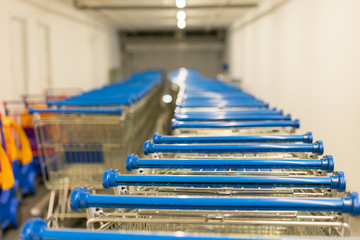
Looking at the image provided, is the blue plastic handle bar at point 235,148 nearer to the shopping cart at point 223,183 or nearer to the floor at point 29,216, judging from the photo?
the shopping cart at point 223,183

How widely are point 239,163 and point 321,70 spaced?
14.6 ft

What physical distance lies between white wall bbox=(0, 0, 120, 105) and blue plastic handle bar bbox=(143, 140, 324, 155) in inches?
203

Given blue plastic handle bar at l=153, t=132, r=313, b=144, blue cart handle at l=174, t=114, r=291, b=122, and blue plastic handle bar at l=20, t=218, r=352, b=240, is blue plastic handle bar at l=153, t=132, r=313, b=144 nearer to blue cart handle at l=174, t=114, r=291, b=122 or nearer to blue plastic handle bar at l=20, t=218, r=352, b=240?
blue cart handle at l=174, t=114, r=291, b=122

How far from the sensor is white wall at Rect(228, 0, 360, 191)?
4.44m

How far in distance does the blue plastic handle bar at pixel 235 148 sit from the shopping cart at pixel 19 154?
2.58 metres

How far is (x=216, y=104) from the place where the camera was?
353 centimetres

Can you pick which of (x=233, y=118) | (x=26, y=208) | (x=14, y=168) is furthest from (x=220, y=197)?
(x=26, y=208)

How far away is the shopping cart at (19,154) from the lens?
4043 millimetres

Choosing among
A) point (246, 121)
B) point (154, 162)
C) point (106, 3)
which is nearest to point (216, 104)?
point (246, 121)

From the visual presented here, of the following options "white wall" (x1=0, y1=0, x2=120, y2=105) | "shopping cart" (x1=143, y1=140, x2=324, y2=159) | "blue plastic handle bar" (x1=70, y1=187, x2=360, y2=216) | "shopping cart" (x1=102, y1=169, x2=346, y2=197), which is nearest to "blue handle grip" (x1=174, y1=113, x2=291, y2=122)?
"shopping cart" (x1=143, y1=140, x2=324, y2=159)

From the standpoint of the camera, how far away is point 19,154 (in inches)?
179

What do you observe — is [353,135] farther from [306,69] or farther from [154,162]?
[154,162]

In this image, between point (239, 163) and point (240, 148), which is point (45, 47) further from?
point (239, 163)

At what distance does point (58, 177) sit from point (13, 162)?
2.83 ft
